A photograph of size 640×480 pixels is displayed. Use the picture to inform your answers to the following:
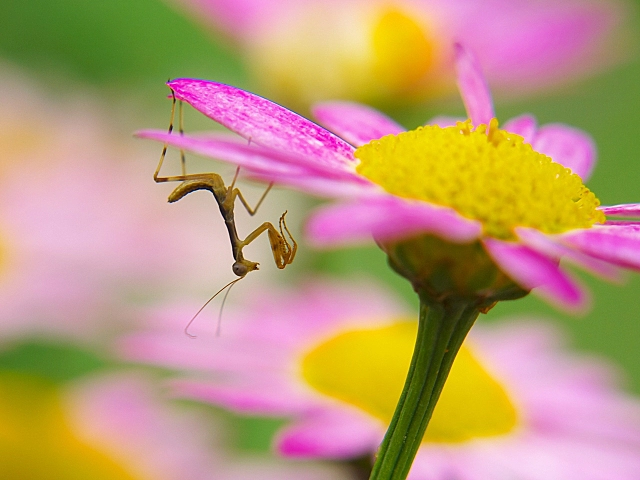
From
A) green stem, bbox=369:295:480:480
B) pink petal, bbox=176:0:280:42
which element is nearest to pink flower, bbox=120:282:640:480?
green stem, bbox=369:295:480:480

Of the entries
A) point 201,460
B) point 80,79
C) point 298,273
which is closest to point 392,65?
point 298,273

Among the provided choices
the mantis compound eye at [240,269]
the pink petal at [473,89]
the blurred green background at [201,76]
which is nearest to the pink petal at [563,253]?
the pink petal at [473,89]

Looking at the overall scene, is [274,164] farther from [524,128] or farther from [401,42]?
[401,42]

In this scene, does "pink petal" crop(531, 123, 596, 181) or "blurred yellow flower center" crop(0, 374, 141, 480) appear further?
"blurred yellow flower center" crop(0, 374, 141, 480)

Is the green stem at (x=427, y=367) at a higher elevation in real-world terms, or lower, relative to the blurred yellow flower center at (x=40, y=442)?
higher

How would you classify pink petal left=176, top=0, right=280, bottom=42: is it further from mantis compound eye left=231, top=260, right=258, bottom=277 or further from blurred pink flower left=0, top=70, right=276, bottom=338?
mantis compound eye left=231, top=260, right=258, bottom=277

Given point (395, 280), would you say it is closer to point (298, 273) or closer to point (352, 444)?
point (298, 273)

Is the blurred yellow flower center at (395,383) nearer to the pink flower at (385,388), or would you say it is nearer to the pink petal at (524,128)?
the pink flower at (385,388)

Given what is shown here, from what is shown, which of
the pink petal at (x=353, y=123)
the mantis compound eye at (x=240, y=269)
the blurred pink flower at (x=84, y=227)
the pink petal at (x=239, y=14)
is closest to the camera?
the pink petal at (x=353, y=123)

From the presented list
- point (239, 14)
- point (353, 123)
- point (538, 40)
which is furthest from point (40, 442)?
point (538, 40)
